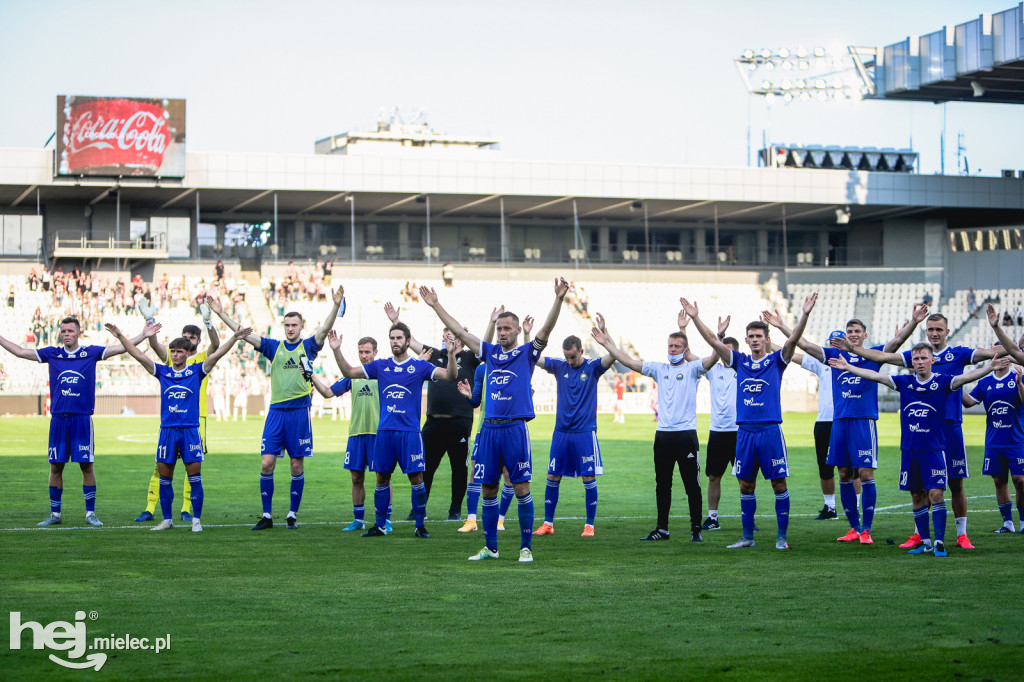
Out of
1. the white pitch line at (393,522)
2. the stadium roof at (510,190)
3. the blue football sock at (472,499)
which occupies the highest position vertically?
the stadium roof at (510,190)

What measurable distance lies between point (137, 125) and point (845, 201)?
3565cm

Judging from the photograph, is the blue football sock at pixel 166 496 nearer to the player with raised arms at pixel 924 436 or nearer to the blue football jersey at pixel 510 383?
the blue football jersey at pixel 510 383

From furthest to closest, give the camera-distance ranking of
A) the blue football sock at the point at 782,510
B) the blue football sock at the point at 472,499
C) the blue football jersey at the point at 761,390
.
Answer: the blue football sock at the point at 472,499 → the blue football jersey at the point at 761,390 → the blue football sock at the point at 782,510

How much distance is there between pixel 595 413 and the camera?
12484 millimetres

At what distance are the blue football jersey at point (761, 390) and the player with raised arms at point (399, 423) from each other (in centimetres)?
336

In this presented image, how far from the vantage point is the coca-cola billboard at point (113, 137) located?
50.2 metres

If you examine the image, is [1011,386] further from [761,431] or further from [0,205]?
[0,205]

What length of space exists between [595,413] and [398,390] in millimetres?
2205

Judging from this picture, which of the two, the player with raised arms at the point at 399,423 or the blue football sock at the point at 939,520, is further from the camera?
the player with raised arms at the point at 399,423

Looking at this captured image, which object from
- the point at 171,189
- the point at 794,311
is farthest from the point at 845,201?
the point at 171,189

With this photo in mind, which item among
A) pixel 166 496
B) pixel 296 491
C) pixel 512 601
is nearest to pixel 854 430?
pixel 512 601

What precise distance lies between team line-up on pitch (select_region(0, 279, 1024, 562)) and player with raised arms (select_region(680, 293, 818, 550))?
0.06 feet

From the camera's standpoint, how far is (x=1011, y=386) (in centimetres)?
1284

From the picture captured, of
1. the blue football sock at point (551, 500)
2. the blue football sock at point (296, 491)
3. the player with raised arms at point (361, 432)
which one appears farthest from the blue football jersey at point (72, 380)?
the blue football sock at point (551, 500)
